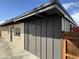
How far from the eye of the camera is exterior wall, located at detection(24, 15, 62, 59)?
627 centimetres

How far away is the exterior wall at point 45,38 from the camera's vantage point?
20.6 ft

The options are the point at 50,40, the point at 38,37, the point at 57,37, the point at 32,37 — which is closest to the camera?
the point at 57,37

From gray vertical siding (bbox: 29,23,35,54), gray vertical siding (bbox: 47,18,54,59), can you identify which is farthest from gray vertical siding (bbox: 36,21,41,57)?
gray vertical siding (bbox: 47,18,54,59)

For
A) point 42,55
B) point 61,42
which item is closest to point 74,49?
point 61,42

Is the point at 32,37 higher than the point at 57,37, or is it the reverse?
the point at 57,37

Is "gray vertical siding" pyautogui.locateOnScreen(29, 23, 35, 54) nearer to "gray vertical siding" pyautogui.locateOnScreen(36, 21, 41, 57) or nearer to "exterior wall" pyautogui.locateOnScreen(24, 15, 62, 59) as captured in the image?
"exterior wall" pyautogui.locateOnScreen(24, 15, 62, 59)

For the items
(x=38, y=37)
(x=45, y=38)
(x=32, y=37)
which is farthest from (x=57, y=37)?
(x=32, y=37)

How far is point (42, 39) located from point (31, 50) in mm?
1946

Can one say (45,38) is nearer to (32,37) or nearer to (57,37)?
(57,37)

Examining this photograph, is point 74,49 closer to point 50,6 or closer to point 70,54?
point 70,54

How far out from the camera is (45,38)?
7289mm

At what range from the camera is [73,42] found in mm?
5184

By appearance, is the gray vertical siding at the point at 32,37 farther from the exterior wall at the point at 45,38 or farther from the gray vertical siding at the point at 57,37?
the gray vertical siding at the point at 57,37

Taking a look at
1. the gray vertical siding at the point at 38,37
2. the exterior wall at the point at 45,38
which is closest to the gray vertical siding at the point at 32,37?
the exterior wall at the point at 45,38
